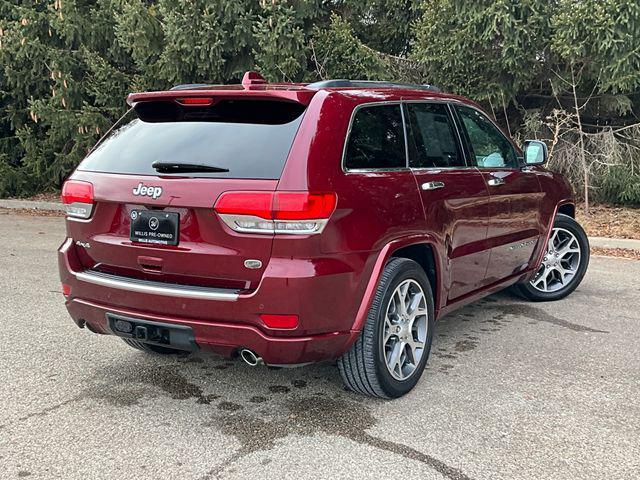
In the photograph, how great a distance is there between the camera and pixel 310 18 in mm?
10641

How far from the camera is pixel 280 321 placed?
3068 mm

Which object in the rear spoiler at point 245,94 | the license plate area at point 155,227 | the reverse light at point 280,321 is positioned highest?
the rear spoiler at point 245,94

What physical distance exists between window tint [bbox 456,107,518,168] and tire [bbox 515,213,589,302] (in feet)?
3.99

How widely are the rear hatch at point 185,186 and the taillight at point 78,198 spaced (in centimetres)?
1

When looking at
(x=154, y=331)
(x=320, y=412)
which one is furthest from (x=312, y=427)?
(x=154, y=331)

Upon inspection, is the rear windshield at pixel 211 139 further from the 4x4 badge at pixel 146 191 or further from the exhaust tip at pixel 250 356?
the exhaust tip at pixel 250 356

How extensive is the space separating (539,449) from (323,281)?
53.6 inches

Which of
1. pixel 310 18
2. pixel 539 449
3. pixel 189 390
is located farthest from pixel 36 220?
pixel 539 449

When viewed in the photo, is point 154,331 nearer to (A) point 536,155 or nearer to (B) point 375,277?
(B) point 375,277

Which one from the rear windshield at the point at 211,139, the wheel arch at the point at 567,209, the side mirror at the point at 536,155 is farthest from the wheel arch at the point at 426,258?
the wheel arch at the point at 567,209

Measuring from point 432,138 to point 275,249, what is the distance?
1652mm

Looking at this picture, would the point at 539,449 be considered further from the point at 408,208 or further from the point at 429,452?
the point at 408,208

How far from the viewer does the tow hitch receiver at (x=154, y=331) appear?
3.22 meters

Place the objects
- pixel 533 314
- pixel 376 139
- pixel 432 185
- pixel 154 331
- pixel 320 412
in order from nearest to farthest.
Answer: pixel 154 331 → pixel 320 412 → pixel 376 139 → pixel 432 185 → pixel 533 314
